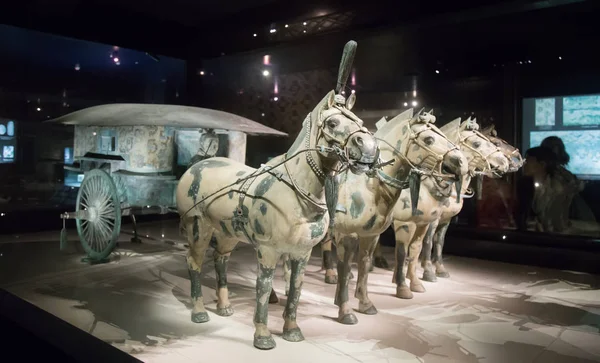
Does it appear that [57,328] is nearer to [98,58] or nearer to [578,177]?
[98,58]

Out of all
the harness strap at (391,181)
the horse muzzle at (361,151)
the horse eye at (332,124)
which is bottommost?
the harness strap at (391,181)

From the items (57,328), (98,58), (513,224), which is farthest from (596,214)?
(98,58)

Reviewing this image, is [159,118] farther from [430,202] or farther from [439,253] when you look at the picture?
[439,253]

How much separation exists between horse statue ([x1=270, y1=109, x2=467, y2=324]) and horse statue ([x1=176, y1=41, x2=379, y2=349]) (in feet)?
2.32

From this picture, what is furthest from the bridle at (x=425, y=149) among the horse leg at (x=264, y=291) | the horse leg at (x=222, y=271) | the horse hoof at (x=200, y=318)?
the horse hoof at (x=200, y=318)

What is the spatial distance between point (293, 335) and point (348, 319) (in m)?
0.70

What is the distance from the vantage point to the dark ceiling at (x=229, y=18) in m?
5.67

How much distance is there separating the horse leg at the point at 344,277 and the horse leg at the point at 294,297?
0.61 metres

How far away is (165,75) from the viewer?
7.67 m

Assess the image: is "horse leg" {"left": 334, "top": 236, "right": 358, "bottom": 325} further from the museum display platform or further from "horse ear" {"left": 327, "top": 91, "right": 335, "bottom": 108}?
"horse ear" {"left": 327, "top": 91, "right": 335, "bottom": 108}

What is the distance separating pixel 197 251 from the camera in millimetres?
4172

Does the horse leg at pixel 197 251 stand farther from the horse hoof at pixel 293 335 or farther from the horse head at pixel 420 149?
the horse head at pixel 420 149

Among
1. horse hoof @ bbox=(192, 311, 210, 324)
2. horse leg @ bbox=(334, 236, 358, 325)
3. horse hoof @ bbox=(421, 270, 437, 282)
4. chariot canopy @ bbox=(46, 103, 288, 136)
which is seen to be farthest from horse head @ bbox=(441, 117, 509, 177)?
horse hoof @ bbox=(192, 311, 210, 324)

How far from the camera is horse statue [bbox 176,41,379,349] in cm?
316
